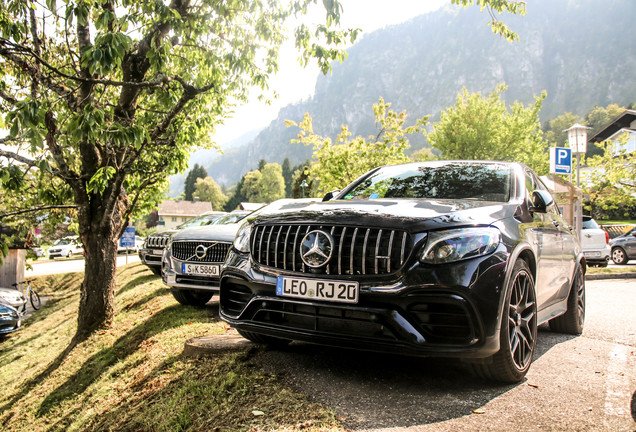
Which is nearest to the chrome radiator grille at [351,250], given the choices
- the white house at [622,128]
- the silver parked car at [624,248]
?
the silver parked car at [624,248]

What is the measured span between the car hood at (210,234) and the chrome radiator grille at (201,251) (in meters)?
0.07

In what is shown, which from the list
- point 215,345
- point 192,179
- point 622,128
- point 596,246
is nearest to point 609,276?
point 596,246

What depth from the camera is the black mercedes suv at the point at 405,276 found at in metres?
2.82

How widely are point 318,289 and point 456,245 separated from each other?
0.89 meters

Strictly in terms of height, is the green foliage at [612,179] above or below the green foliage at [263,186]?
below

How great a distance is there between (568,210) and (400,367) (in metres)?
15.3

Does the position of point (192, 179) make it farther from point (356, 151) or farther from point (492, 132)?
point (356, 151)

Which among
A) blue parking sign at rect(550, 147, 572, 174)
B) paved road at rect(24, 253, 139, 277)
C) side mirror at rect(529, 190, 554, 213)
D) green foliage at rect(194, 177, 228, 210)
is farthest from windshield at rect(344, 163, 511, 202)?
green foliage at rect(194, 177, 228, 210)

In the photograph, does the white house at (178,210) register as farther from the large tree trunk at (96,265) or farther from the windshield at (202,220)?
the large tree trunk at (96,265)

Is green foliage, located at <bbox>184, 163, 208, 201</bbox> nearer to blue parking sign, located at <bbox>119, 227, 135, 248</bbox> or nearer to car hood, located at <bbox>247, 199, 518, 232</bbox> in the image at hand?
blue parking sign, located at <bbox>119, 227, 135, 248</bbox>

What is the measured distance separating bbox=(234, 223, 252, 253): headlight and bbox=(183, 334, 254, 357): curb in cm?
100

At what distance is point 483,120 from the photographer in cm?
3434

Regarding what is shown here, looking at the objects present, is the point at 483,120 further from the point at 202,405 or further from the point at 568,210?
the point at 202,405

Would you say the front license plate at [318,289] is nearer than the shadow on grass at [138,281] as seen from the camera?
Yes
